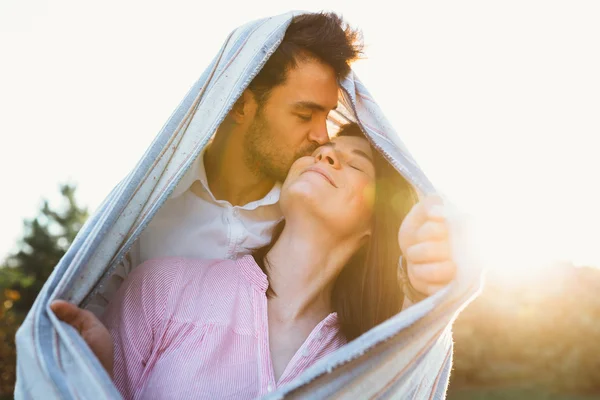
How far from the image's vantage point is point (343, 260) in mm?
2250

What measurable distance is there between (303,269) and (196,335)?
0.47m

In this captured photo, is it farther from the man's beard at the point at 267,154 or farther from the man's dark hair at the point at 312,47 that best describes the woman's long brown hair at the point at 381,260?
the man's dark hair at the point at 312,47

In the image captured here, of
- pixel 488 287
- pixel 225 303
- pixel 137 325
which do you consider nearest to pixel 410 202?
pixel 225 303

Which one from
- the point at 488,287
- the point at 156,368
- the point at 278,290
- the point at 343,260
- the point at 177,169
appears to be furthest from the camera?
the point at 488,287

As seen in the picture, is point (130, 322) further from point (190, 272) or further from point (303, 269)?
point (303, 269)

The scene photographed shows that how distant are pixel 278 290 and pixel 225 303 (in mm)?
224

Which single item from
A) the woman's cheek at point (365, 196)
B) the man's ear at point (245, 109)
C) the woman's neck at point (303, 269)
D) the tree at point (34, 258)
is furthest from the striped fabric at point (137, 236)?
the tree at point (34, 258)

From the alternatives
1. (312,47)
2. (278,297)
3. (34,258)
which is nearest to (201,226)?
(278,297)

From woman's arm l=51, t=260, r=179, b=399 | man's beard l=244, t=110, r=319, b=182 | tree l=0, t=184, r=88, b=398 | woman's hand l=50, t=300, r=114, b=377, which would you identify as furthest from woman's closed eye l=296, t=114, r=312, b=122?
tree l=0, t=184, r=88, b=398

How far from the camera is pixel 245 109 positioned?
2895mm

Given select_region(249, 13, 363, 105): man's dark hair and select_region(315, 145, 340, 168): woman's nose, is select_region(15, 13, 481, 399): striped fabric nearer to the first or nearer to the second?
select_region(315, 145, 340, 168): woman's nose

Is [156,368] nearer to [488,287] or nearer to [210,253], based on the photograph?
[210,253]

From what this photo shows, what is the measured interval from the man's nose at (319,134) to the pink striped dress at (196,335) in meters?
0.76

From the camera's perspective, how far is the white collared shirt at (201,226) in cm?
229
